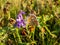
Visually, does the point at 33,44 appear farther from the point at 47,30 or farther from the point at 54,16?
the point at 54,16

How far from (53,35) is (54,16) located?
1.02 feet

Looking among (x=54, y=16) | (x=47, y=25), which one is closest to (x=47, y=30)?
(x=47, y=25)

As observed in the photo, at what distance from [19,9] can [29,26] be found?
15.1 inches

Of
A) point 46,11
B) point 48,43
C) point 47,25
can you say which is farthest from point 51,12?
point 48,43

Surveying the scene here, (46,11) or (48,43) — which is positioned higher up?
(46,11)

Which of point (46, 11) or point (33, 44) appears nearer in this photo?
point (33, 44)

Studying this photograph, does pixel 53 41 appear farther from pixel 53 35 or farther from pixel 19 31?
pixel 19 31

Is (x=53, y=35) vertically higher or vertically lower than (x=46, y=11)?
lower

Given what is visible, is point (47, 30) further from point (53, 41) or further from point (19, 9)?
point (19, 9)

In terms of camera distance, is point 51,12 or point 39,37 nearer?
point 39,37

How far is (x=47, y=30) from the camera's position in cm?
264

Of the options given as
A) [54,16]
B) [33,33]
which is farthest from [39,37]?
[54,16]

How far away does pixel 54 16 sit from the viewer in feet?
9.32

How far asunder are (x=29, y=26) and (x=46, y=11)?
45 centimetres
